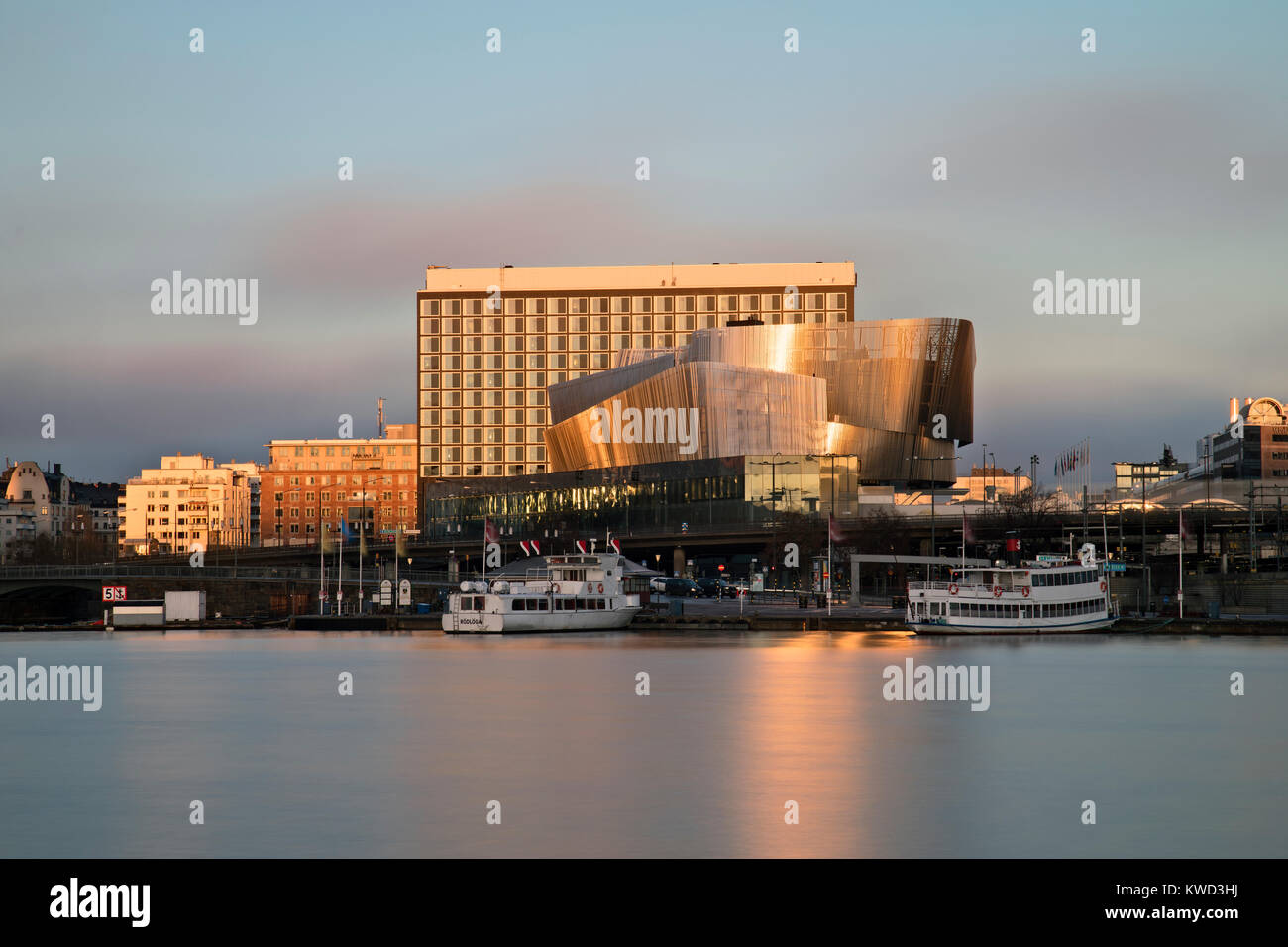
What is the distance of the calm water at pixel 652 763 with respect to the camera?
98.8 ft

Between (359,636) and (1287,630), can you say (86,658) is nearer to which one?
(359,636)

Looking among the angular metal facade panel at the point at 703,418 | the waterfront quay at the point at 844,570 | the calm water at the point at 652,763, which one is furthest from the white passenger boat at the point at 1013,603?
the angular metal facade panel at the point at 703,418

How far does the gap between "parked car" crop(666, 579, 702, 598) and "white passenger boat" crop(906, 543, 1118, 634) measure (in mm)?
43962

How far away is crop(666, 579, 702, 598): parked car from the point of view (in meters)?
140

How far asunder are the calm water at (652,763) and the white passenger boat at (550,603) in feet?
112

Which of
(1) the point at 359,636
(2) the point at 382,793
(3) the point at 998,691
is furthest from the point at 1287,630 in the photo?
(2) the point at 382,793

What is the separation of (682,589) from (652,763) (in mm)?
100790

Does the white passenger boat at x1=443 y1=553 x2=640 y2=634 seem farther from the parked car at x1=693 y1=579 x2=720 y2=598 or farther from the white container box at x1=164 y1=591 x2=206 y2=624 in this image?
the white container box at x1=164 y1=591 x2=206 y2=624

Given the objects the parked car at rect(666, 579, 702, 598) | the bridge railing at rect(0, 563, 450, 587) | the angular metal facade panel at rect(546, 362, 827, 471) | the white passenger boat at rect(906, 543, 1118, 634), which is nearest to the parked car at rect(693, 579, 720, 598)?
the parked car at rect(666, 579, 702, 598)

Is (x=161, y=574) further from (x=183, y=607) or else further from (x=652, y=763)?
(x=652, y=763)

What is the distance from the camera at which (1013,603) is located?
96.7m
